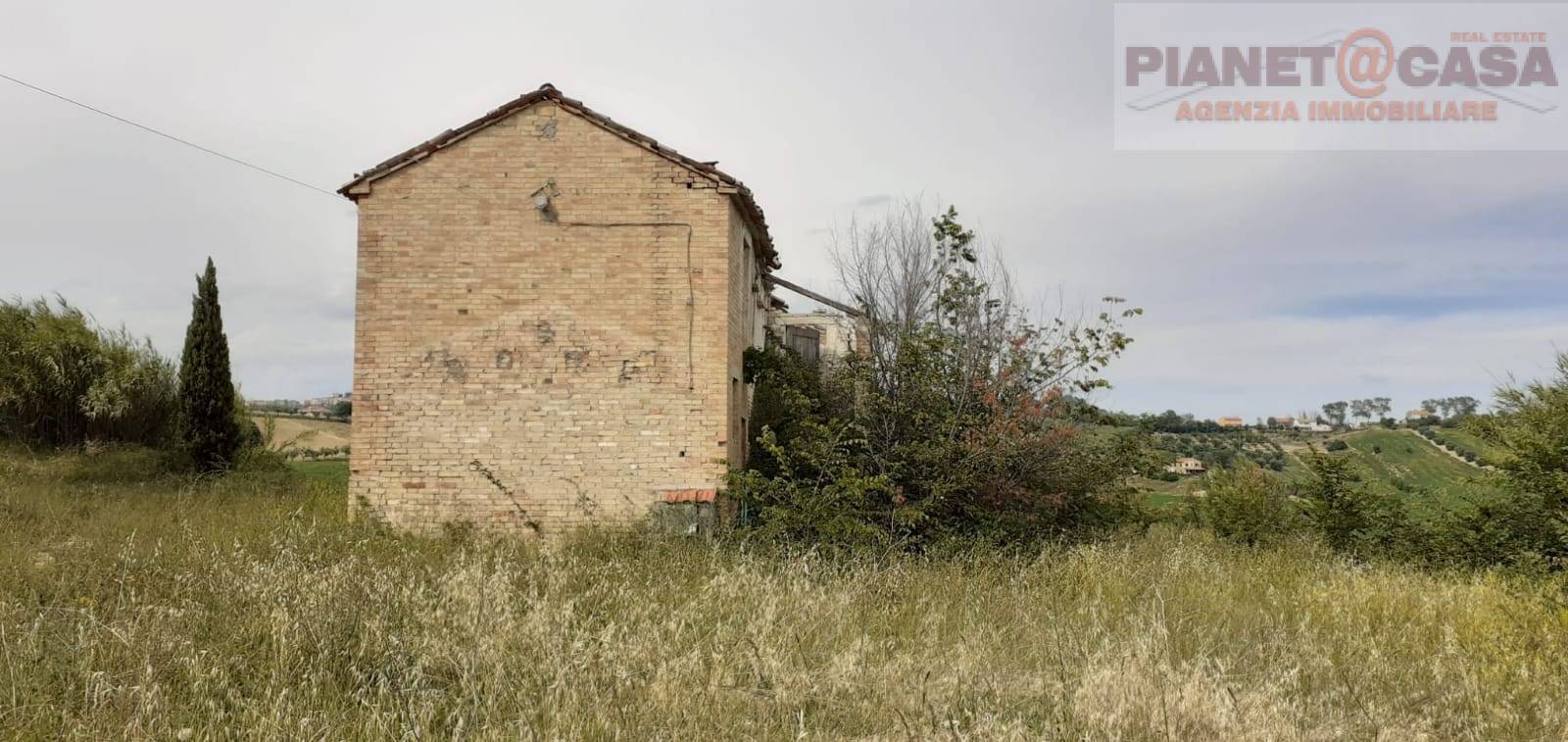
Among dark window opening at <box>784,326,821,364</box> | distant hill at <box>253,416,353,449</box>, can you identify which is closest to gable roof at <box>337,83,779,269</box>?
dark window opening at <box>784,326,821,364</box>

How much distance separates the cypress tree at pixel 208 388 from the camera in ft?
64.3

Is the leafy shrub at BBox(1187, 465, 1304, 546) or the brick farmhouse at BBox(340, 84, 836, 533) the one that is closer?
the brick farmhouse at BBox(340, 84, 836, 533)

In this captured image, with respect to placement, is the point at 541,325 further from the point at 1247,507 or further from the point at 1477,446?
the point at 1247,507

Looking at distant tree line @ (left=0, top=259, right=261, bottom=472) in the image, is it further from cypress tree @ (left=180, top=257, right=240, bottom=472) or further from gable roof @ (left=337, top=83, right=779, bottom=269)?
gable roof @ (left=337, top=83, right=779, bottom=269)

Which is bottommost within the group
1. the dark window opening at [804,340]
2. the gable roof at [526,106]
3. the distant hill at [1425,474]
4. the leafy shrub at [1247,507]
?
the leafy shrub at [1247,507]

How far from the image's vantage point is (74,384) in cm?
1969

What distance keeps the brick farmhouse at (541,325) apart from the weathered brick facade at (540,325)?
19 mm

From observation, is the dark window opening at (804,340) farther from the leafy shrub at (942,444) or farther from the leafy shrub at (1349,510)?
the leafy shrub at (1349,510)

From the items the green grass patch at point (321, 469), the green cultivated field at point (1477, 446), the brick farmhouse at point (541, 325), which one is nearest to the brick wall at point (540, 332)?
the brick farmhouse at point (541, 325)

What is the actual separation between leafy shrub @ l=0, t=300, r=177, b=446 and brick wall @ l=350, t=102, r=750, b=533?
→ 12.0 meters

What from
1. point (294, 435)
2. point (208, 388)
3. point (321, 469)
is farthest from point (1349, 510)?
point (321, 469)

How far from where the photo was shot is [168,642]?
16.4 feet

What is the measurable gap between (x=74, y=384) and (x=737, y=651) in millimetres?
20953

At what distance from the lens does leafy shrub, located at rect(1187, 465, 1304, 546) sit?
15719 mm
